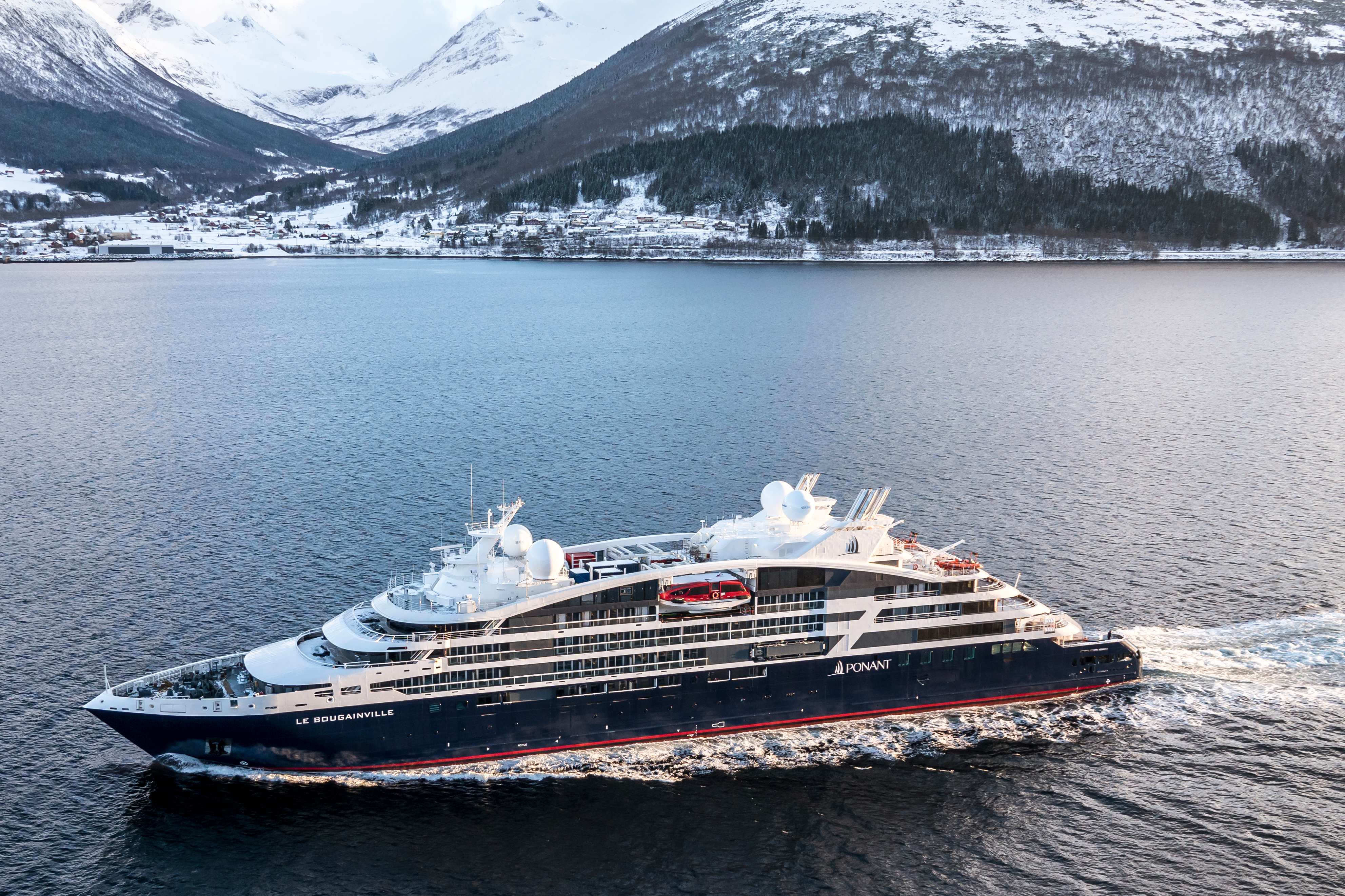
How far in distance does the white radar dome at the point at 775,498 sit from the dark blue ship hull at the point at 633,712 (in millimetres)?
7126

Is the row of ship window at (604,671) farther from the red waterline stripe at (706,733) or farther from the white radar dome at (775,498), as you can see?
the white radar dome at (775,498)

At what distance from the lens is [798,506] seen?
47625 millimetres

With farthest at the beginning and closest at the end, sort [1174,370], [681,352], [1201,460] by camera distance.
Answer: [681,352] < [1174,370] < [1201,460]

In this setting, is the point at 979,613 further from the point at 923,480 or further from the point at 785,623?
the point at 923,480

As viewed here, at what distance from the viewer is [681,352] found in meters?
136

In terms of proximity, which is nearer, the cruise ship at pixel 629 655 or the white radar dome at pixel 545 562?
the cruise ship at pixel 629 655

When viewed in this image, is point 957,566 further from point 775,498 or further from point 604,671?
point 604,671

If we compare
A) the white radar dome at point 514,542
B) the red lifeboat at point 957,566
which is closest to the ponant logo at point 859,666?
the red lifeboat at point 957,566

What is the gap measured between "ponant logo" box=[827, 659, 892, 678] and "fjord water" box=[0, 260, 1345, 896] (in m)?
2.68

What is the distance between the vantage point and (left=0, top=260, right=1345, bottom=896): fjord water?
37.4 meters

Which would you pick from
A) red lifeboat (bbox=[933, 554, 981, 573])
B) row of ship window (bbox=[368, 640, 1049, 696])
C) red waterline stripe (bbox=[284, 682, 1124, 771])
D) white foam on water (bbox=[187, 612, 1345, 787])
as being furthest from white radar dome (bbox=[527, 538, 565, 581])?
red lifeboat (bbox=[933, 554, 981, 573])

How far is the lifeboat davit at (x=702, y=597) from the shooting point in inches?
1743

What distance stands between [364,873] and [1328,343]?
14689 centimetres

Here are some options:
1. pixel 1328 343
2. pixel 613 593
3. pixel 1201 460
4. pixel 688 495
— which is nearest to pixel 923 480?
pixel 688 495
